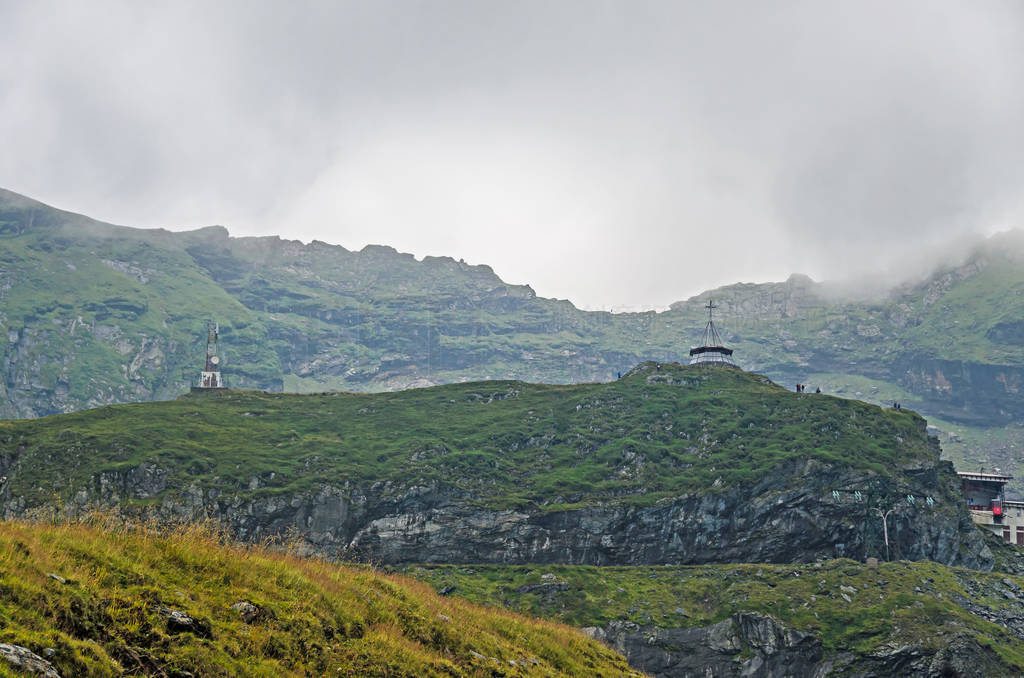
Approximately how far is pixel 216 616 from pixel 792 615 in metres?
82.1

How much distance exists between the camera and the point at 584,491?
395 feet

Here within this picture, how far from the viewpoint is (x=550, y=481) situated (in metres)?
125

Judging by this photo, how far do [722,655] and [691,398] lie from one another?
72897 mm

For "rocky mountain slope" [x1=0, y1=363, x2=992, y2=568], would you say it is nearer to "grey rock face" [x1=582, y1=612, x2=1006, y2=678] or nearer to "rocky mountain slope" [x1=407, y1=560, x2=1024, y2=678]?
"rocky mountain slope" [x1=407, y1=560, x2=1024, y2=678]

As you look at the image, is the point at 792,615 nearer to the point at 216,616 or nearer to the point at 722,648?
the point at 722,648

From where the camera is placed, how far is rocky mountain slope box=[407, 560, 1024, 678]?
77625mm

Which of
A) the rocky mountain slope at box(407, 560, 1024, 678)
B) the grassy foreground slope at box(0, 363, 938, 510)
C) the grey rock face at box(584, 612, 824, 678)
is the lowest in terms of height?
the grey rock face at box(584, 612, 824, 678)

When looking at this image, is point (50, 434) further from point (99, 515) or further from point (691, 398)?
point (99, 515)

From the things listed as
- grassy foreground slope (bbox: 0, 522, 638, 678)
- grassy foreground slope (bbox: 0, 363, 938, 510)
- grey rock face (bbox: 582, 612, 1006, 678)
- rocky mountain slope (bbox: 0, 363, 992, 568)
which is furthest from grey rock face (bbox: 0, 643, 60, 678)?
grassy foreground slope (bbox: 0, 363, 938, 510)

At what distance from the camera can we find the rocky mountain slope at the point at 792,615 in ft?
255

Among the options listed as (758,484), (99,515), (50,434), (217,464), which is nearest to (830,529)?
(758,484)

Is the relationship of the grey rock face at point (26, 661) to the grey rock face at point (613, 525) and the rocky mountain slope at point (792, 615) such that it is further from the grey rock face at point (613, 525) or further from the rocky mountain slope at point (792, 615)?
the grey rock face at point (613, 525)

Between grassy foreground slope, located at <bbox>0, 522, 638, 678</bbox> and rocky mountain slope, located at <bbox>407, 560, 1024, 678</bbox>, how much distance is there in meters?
59.8

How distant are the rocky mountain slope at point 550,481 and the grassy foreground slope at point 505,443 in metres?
0.42
